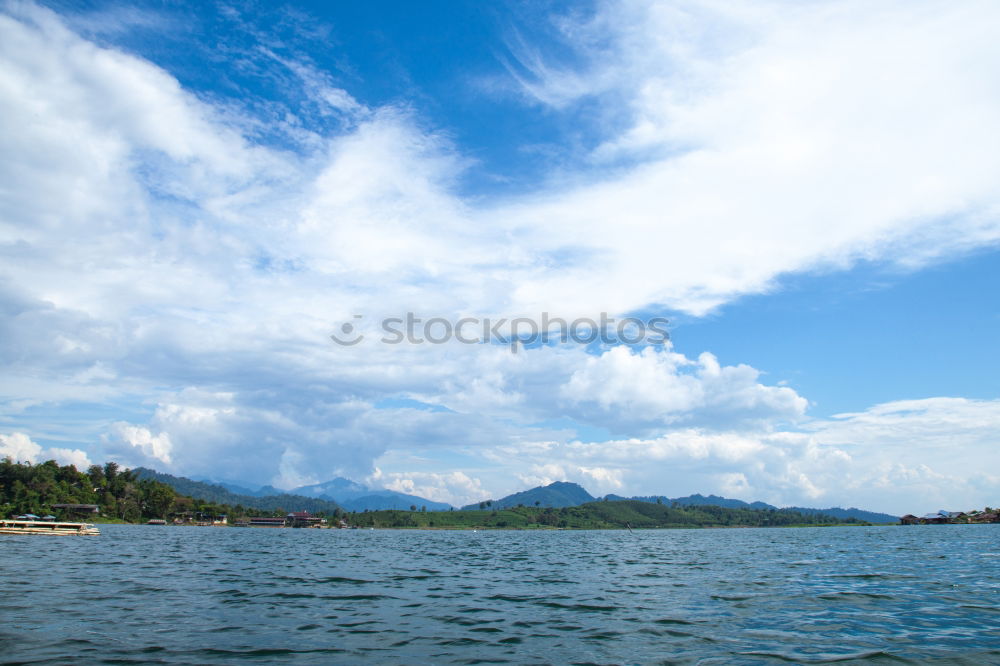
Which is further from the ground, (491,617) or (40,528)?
(491,617)

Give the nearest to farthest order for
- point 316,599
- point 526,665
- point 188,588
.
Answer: point 526,665 → point 316,599 → point 188,588

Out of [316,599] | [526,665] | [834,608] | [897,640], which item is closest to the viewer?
[526,665]

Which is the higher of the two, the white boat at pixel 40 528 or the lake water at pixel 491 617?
the lake water at pixel 491 617

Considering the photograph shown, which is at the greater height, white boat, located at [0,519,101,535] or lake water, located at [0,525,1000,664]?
lake water, located at [0,525,1000,664]

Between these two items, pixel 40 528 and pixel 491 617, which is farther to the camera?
pixel 40 528

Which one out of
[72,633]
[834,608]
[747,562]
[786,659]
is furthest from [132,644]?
[747,562]

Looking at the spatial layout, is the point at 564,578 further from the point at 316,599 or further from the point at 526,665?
the point at 526,665

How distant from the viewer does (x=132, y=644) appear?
23.3 m

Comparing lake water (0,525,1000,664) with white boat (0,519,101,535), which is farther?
white boat (0,519,101,535)

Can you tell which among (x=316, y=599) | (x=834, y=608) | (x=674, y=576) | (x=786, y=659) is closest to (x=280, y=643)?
(x=316, y=599)

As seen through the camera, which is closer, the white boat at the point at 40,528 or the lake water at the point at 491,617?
the lake water at the point at 491,617

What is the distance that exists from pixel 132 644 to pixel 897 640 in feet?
→ 102

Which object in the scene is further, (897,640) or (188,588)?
(188,588)

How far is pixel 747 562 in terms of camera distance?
69.5 metres
